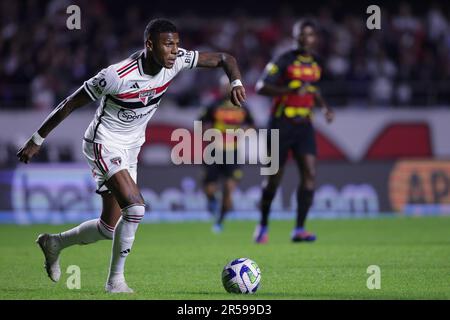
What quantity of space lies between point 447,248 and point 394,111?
951 centimetres

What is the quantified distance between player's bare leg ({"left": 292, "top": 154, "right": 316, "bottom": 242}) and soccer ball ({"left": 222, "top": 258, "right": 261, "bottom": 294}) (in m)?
5.04

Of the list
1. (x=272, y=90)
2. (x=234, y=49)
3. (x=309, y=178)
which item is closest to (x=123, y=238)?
(x=272, y=90)

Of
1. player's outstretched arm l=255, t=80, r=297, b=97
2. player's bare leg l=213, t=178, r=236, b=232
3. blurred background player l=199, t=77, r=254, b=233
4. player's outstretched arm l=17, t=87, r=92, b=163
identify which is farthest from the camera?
blurred background player l=199, t=77, r=254, b=233

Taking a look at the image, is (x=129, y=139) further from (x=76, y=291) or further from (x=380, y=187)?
(x=380, y=187)

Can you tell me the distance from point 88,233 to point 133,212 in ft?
3.15

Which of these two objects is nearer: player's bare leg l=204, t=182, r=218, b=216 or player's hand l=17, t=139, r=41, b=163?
player's hand l=17, t=139, r=41, b=163

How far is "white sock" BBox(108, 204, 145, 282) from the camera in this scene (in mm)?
7805

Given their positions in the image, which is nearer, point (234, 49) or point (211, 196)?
point (211, 196)

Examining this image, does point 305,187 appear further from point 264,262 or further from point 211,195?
point 211,195

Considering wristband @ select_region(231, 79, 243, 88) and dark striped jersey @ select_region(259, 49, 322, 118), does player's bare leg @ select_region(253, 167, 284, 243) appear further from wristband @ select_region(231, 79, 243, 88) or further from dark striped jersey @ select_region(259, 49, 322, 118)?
wristband @ select_region(231, 79, 243, 88)

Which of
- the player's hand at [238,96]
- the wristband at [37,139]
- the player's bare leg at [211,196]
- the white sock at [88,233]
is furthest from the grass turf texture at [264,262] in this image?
the player's hand at [238,96]

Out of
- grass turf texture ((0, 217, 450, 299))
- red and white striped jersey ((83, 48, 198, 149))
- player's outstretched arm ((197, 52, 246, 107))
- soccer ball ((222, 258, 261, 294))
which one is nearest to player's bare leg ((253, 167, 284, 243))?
grass turf texture ((0, 217, 450, 299))

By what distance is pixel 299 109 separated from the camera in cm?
1305

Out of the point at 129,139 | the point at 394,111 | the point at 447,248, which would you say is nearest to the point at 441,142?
the point at 394,111
